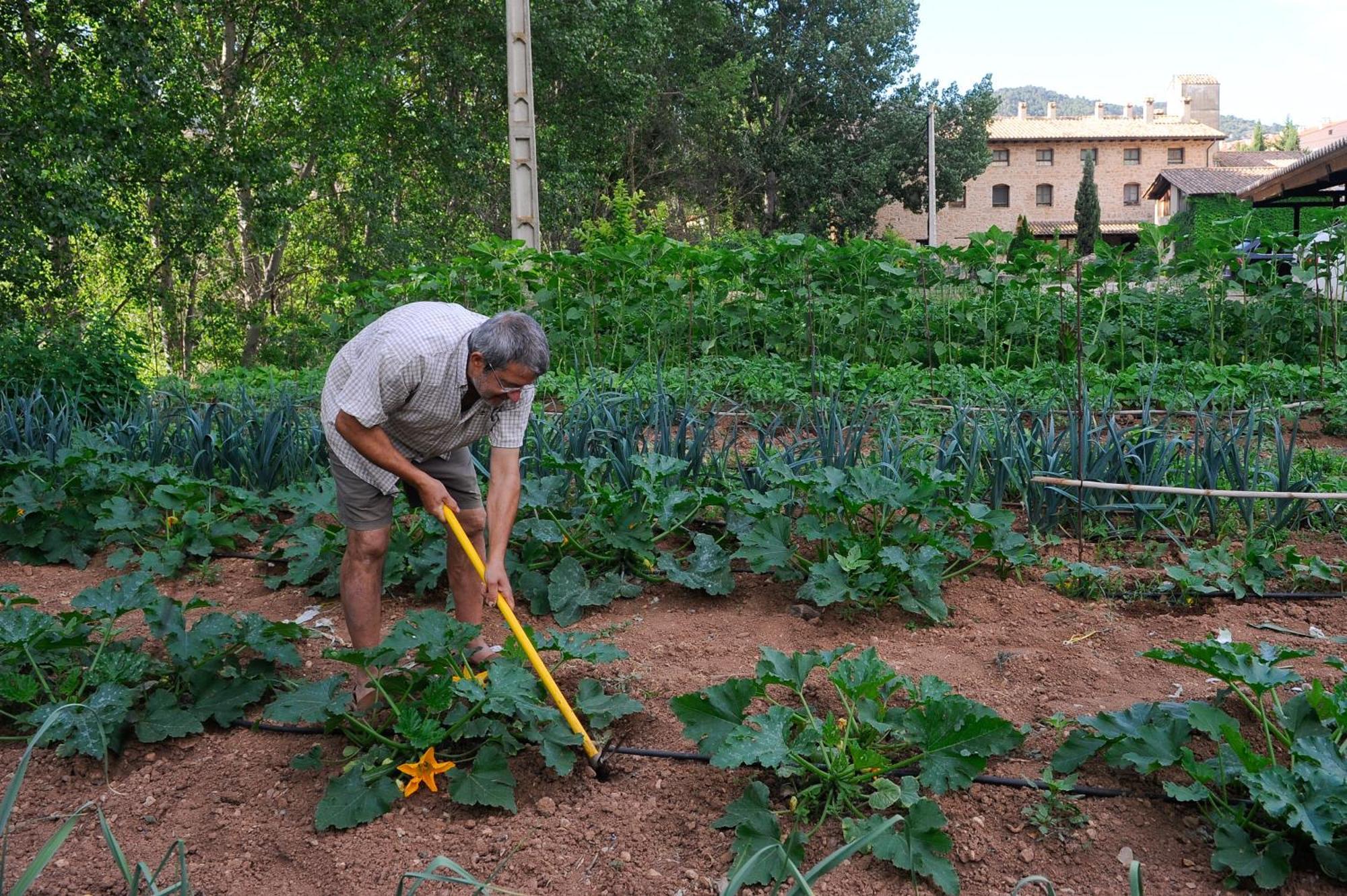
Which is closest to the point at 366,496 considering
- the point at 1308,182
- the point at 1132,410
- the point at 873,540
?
the point at 873,540

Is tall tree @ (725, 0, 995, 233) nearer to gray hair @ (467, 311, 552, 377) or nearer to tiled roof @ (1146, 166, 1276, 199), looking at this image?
tiled roof @ (1146, 166, 1276, 199)

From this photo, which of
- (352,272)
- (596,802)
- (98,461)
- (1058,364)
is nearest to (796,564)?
(596,802)

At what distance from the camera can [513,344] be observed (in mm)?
2631

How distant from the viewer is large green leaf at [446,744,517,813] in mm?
2418

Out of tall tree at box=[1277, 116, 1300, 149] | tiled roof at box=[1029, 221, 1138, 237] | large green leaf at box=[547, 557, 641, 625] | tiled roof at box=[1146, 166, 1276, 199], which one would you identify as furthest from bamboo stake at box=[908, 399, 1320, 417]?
tall tree at box=[1277, 116, 1300, 149]

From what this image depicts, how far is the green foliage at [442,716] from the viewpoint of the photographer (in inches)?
95.3

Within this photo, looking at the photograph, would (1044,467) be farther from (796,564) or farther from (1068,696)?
(1068,696)

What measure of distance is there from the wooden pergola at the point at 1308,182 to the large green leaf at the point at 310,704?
14.9 m

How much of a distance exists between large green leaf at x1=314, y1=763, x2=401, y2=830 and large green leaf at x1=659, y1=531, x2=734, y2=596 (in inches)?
49.9

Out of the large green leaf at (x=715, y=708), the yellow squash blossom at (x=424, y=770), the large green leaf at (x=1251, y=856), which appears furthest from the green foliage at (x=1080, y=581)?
the yellow squash blossom at (x=424, y=770)

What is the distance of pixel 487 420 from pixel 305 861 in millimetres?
1232

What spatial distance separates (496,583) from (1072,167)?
1970 inches

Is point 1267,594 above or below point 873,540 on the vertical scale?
below

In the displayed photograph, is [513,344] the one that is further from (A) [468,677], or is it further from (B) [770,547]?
(B) [770,547]
